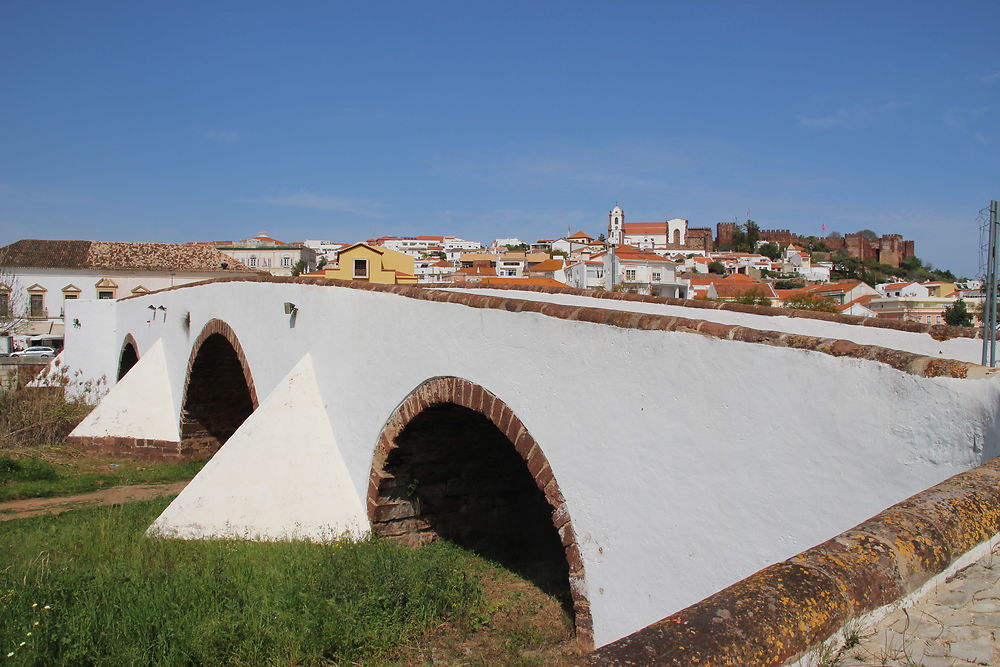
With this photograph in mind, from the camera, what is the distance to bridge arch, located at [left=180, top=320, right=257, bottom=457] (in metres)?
11.3

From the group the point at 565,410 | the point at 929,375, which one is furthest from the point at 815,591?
the point at 565,410

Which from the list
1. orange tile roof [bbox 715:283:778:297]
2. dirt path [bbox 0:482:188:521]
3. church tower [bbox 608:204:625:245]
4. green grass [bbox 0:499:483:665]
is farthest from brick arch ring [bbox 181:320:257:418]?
church tower [bbox 608:204:625:245]

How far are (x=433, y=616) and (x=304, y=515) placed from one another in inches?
79.1

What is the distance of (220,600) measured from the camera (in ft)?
15.9

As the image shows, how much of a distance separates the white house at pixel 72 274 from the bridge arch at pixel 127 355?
1147 cm

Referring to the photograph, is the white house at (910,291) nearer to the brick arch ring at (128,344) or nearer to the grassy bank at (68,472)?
the brick arch ring at (128,344)

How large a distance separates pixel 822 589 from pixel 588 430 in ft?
8.19

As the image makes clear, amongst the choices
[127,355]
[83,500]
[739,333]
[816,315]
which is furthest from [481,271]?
[739,333]

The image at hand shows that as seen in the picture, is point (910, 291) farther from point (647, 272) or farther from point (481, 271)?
point (481, 271)

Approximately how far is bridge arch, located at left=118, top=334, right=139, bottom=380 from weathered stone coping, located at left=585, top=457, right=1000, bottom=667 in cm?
1673

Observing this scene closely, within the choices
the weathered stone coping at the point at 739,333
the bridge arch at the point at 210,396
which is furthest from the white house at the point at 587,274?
the weathered stone coping at the point at 739,333

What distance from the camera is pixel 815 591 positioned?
1.66 metres

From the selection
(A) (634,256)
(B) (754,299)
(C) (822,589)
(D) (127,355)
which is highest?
(A) (634,256)

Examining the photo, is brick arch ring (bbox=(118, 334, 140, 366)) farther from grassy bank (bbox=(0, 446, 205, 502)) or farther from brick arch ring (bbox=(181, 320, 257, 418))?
brick arch ring (bbox=(181, 320, 257, 418))
